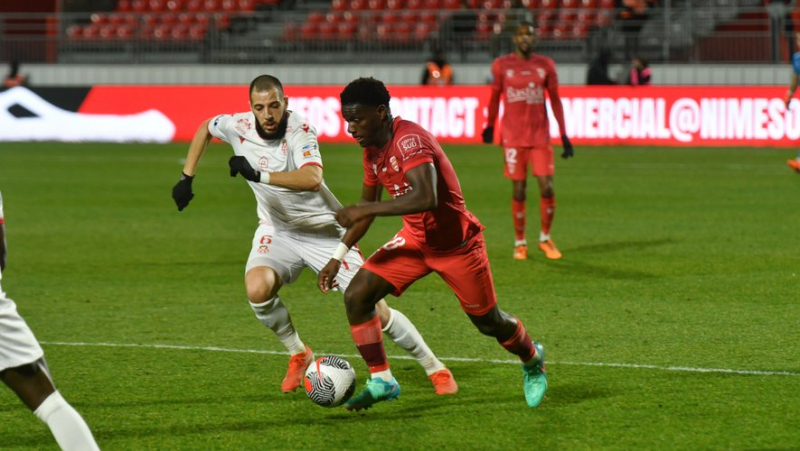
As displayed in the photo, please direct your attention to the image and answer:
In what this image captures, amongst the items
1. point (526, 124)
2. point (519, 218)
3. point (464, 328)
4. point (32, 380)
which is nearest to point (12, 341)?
point (32, 380)

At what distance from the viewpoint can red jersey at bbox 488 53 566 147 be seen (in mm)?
11891

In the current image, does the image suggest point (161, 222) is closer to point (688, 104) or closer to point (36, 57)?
point (688, 104)

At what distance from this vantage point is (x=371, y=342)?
625 cm

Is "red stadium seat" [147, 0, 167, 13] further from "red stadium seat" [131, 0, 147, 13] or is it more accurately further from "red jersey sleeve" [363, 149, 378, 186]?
"red jersey sleeve" [363, 149, 378, 186]

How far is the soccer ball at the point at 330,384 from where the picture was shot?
20.2 ft

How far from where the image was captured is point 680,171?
19938 millimetres

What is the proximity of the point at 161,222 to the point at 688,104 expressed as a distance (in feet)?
40.6

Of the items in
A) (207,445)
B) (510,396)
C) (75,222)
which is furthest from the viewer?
(75,222)

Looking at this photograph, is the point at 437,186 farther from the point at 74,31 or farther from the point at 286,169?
the point at 74,31

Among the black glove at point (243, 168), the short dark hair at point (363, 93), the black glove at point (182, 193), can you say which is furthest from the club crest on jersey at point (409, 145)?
the black glove at point (182, 193)

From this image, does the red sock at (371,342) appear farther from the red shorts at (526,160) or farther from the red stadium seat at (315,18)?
the red stadium seat at (315,18)

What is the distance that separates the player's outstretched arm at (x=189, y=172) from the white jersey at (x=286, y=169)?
4.6 inches

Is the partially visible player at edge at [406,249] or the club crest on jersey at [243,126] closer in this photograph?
the partially visible player at edge at [406,249]

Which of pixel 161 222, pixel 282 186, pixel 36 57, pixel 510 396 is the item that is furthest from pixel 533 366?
pixel 36 57
